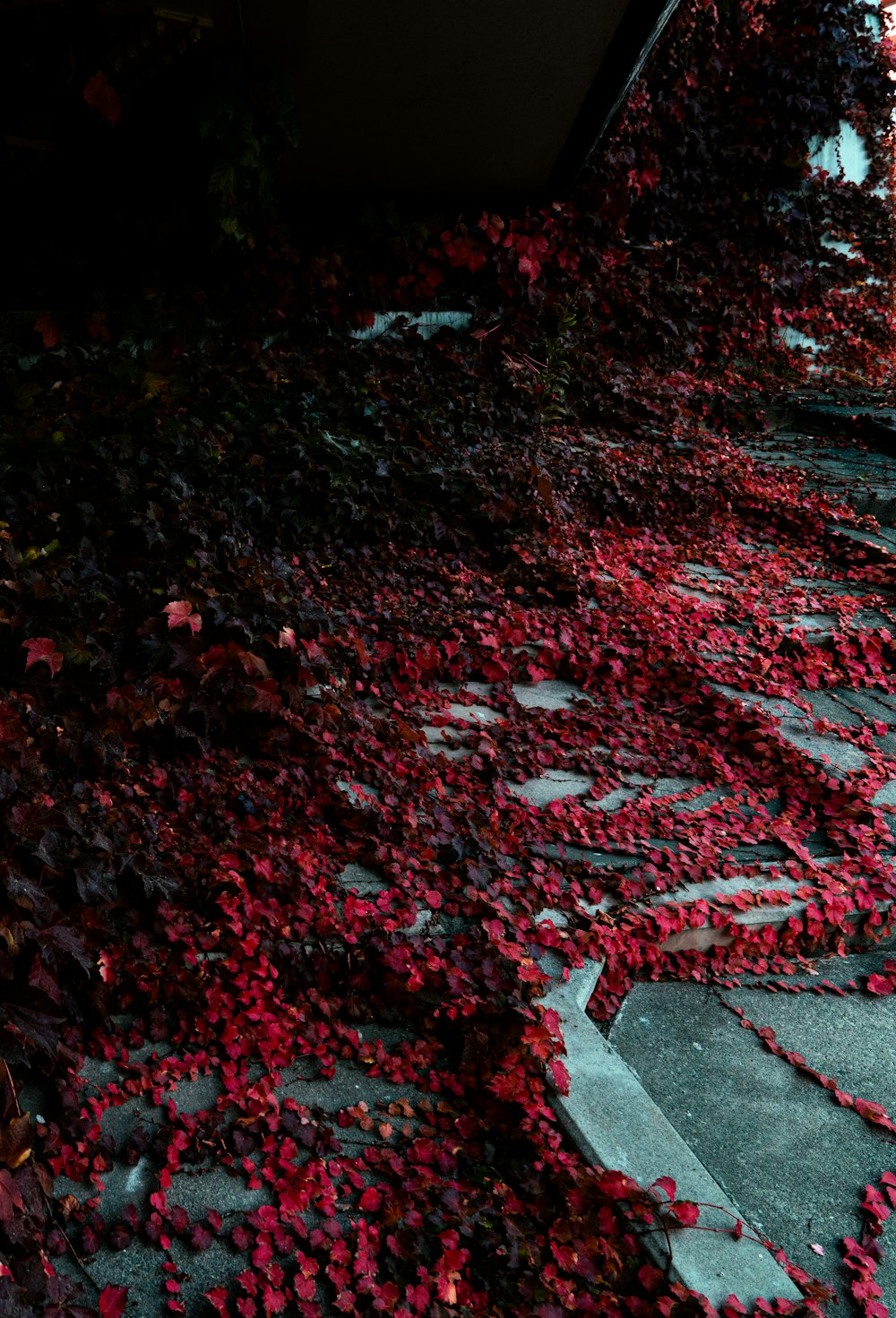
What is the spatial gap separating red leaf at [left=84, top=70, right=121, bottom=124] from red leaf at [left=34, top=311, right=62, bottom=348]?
1.27m

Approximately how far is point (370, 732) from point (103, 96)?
3561 mm

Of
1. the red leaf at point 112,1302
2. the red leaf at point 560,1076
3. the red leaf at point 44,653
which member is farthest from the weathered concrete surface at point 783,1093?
the red leaf at point 44,653

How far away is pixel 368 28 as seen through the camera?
5.25 meters

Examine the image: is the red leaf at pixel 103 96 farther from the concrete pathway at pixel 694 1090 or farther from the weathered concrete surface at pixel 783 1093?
the weathered concrete surface at pixel 783 1093

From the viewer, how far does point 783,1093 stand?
2.75 meters

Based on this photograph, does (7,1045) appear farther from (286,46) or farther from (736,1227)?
(286,46)

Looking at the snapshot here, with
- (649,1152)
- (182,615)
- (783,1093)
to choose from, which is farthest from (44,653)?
(783,1093)

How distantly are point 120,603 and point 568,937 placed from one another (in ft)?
7.11

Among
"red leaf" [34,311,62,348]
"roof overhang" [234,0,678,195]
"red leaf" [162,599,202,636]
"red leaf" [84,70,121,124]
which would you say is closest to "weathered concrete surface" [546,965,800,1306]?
"red leaf" [162,599,202,636]

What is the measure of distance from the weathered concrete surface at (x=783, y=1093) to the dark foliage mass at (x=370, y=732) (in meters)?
0.08

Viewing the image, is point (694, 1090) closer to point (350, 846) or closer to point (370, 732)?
point (350, 846)

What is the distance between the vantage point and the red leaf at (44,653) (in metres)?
3.16

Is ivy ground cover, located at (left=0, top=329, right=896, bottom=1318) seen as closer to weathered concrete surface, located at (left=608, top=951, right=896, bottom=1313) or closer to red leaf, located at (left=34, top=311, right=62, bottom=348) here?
weathered concrete surface, located at (left=608, top=951, right=896, bottom=1313)

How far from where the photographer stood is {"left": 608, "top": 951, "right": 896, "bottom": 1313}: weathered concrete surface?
7.79 ft
